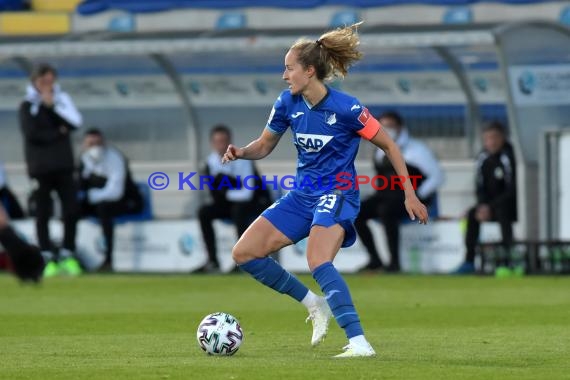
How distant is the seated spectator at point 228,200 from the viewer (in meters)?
18.2

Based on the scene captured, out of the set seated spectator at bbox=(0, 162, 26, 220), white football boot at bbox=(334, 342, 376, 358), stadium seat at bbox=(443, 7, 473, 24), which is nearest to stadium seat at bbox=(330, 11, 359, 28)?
stadium seat at bbox=(443, 7, 473, 24)

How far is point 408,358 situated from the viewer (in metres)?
8.18

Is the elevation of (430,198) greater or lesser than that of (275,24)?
lesser

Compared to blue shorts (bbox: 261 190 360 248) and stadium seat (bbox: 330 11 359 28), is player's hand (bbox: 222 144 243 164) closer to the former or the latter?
blue shorts (bbox: 261 190 360 248)

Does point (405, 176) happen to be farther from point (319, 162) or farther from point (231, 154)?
point (231, 154)

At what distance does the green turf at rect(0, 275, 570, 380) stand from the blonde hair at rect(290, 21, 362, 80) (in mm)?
1638

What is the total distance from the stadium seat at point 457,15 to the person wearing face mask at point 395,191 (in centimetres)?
530

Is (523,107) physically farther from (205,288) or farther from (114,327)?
(114,327)

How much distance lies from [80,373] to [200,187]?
452 inches

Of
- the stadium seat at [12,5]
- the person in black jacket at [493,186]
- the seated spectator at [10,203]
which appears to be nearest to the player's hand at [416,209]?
the person in black jacket at [493,186]

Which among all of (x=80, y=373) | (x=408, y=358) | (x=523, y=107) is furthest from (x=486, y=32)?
(x=80, y=373)

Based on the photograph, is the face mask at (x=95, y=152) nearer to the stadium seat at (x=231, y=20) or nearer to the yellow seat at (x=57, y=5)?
the stadium seat at (x=231, y=20)

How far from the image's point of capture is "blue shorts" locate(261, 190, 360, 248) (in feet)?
27.9

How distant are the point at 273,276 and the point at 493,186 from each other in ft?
28.9
